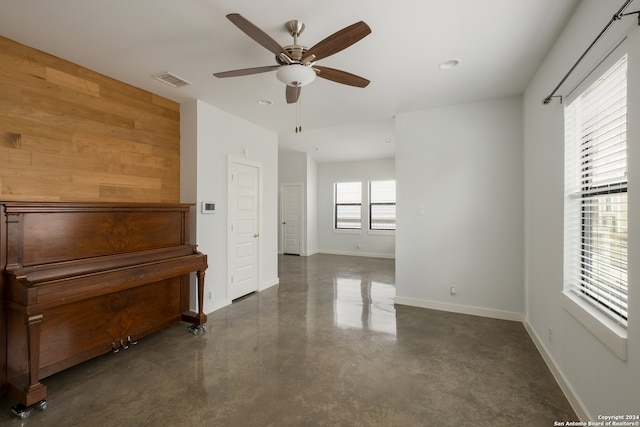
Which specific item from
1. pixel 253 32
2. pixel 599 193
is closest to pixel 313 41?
pixel 253 32

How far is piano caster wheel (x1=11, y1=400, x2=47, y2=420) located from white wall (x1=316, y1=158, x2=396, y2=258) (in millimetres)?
6831

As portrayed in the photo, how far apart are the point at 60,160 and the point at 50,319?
139cm

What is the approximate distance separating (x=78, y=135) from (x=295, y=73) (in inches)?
88.8

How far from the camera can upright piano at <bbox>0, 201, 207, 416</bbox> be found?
200cm

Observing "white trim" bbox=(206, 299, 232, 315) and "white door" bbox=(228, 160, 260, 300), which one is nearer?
"white trim" bbox=(206, 299, 232, 315)

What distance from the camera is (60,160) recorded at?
101 inches

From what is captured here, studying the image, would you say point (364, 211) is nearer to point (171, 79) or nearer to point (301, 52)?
point (171, 79)

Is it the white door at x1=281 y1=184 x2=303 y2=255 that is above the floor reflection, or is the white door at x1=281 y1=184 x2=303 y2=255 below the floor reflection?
above

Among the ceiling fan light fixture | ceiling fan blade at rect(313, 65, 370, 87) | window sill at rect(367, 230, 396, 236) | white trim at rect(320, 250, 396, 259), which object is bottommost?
white trim at rect(320, 250, 396, 259)

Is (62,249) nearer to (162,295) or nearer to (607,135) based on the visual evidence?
(162,295)

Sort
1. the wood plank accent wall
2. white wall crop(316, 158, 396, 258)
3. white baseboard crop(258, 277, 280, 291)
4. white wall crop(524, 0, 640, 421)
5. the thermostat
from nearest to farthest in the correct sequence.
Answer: white wall crop(524, 0, 640, 421) < the wood plank accent wall < the thermostat < white baseboard crop(258, 277, 280, 291) < white wall crop(316, 158, 396, 258)

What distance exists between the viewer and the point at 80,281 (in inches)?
85.2

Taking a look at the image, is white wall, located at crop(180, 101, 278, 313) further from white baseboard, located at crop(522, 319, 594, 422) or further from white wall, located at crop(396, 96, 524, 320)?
white baseboard, located at crop(522, 319, 594, 422)

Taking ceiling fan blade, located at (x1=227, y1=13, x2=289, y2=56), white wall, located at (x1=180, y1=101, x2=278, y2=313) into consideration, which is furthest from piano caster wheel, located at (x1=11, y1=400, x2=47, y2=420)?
ceiling fan blade, located at (x1=227, y1=13, x2=289, y2=56)
